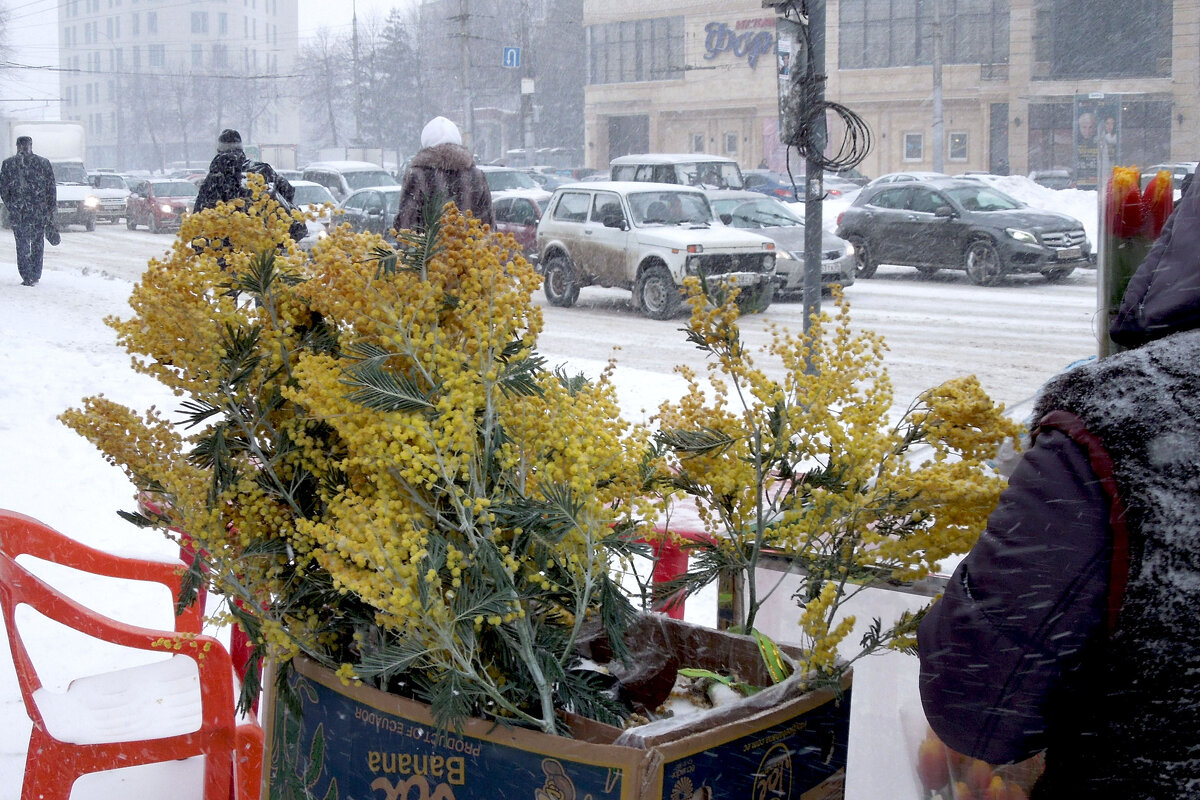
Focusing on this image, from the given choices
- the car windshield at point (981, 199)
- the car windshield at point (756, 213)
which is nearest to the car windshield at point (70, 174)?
the car windshield at point (756, 213)

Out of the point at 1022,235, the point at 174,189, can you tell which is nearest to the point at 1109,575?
the point at 1022,235

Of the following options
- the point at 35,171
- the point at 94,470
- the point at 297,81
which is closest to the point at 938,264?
the point at 35,171

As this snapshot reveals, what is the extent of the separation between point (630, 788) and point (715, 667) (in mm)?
432

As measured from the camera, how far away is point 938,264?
1784cm

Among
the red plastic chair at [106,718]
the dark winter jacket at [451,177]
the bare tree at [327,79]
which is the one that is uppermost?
the bare tree at [327,79]

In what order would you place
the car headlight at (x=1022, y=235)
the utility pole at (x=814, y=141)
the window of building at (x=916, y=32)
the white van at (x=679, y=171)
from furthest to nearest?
the window of building at (x=916, y=32), the white van at (x=679, y=171), the car headlight at (x=1022, y=235), the utility pole at (x=814, y=141)

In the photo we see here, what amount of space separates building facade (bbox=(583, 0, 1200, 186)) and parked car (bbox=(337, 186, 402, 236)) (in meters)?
18.2

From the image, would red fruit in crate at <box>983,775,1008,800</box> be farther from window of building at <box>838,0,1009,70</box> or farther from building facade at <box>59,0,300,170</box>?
building facade at <box>59,0,300,170</box>

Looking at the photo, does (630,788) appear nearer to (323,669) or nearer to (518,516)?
(518,516)

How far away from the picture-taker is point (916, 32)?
44312mm

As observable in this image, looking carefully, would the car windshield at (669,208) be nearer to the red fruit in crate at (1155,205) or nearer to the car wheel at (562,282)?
the car wheel at (562,282)

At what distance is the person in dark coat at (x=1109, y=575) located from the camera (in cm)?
117

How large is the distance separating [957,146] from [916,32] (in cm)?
463

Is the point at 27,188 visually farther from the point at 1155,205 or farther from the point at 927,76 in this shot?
the point at 927,76
